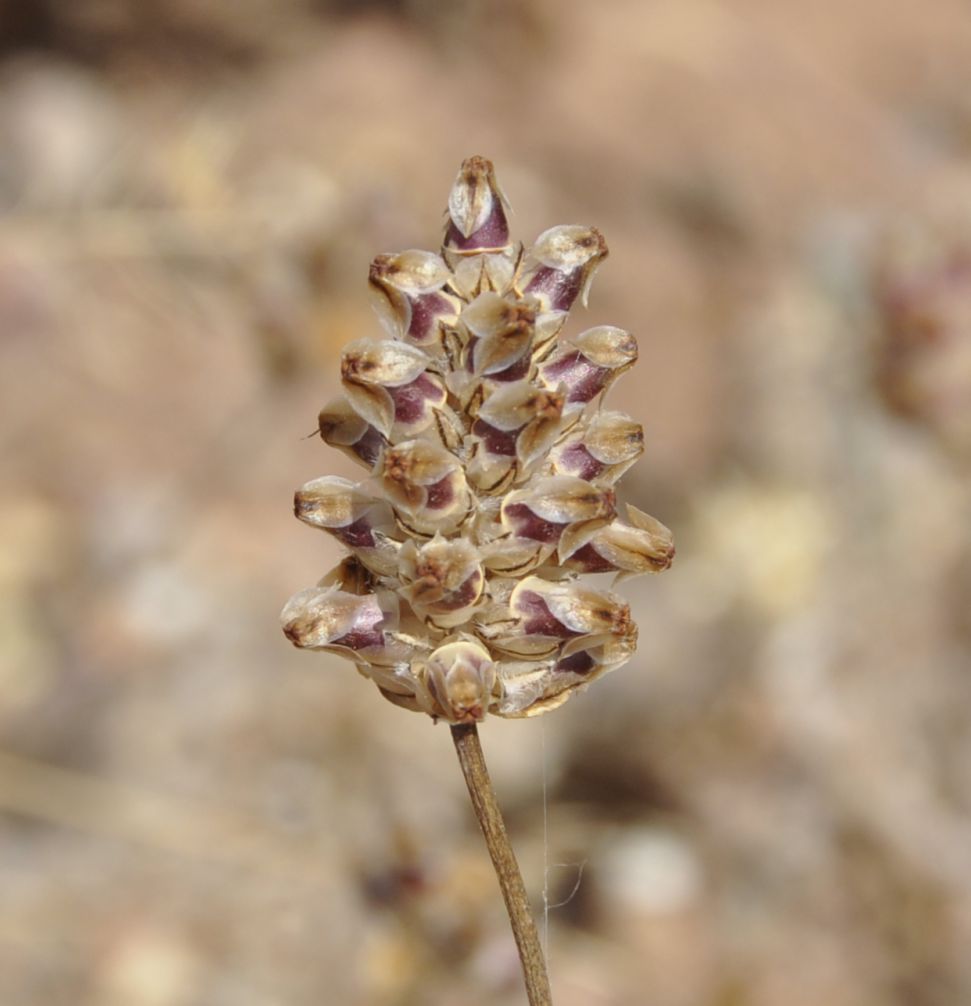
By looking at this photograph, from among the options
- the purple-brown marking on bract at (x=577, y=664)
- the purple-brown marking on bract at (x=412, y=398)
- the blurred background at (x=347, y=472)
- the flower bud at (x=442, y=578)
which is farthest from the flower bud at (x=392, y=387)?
the blurred background at (x=347, y=472)

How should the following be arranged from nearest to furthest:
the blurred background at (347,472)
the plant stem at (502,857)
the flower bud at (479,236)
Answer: the plant stem at (502,857)
the flower bud at (479,236)
the blurred background at (347,472)

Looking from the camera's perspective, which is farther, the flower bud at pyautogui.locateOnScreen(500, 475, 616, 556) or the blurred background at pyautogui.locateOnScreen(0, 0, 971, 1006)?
the blurred background at pyautogui.locateOnScreen(0, 0, 971, 1006)

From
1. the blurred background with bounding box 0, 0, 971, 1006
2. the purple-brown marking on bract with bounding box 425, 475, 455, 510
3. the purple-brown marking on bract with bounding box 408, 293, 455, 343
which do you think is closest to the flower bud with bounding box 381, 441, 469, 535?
the purple-brown marking on bract with bounding box 425, 475, 455, 510

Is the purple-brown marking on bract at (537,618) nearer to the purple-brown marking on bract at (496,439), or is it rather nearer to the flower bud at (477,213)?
the purple-brown marking on bract at (496,439)

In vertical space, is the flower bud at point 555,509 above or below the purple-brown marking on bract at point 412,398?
below

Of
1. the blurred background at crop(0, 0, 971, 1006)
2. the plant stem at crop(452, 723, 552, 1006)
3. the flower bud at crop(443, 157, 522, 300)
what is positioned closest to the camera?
the plant stem at crop(452, 723, 552, 1006)

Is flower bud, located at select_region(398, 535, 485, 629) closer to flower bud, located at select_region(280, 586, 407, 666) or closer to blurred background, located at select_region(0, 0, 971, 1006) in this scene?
flower bud, located at select_region(280, 586, 407, 666)
